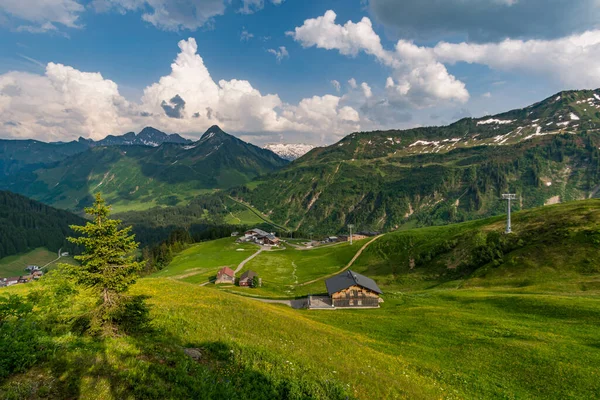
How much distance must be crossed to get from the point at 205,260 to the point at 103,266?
124 meters

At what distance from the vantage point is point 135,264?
17.1 metres

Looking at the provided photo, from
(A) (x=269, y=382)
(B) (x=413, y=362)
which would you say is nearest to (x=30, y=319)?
(A) (x=269, y=382)

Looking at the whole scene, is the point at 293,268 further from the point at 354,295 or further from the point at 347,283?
the point at 354,295

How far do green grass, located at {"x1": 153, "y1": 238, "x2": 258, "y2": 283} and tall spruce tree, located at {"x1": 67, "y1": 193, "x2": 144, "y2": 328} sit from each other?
8376 cm

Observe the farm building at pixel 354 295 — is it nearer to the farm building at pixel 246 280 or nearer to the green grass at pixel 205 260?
the farm building at pixel 246 280

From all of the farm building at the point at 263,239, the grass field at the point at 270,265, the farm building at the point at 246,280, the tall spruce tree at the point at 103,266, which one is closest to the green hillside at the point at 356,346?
the tall spruce tree at the point at 103,266

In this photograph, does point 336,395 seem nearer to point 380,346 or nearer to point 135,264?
point 135,264

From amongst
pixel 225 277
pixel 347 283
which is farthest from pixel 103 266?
pixel 225 277

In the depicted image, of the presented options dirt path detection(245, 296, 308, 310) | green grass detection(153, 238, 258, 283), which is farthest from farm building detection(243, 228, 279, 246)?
dirt path detection(245, 296, 308, 310)

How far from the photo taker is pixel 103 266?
16172mm

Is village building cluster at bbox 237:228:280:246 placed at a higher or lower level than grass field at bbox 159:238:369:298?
higher

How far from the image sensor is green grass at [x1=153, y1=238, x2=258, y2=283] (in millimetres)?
106875

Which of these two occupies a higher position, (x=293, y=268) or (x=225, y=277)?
(x=225, y=277)

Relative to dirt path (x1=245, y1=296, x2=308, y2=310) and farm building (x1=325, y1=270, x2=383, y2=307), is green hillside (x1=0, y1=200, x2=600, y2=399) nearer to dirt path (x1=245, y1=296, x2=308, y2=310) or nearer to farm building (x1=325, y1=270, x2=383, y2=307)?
farm building (x1=325, y1=270, x2=383, y2=307)
